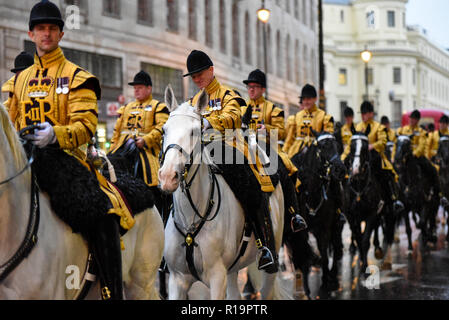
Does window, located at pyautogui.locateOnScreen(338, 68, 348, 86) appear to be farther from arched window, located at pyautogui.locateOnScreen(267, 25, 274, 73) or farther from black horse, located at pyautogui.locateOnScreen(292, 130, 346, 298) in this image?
black horse, located at pyautogui.locateOnScreen(292, 130, 346, 298)

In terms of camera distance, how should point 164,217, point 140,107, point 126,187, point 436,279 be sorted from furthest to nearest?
point 436,279 → point 140,107 → point 164,217 → point 126,187

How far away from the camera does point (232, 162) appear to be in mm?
7352

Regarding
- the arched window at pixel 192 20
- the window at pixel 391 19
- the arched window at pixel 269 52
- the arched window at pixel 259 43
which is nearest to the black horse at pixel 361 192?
the arched window at pixel 192 20

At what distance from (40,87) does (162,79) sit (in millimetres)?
26819

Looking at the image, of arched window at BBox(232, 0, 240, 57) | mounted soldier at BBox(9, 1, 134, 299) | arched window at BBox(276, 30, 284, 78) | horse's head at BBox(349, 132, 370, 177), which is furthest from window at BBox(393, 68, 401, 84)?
mounted soldier at BBox(9, 1, 134, 299)

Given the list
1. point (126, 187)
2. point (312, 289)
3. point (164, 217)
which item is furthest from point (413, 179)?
point (126, 187)

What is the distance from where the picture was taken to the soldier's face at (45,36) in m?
5.01

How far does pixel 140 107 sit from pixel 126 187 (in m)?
5.49

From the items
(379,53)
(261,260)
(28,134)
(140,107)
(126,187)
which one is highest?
(379,53)

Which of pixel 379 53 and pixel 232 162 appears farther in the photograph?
pixel 379 53

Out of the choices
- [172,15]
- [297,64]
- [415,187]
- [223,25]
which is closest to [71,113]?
[415,187]

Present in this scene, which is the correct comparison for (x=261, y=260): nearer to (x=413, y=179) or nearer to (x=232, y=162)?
(x=232, y=162)
